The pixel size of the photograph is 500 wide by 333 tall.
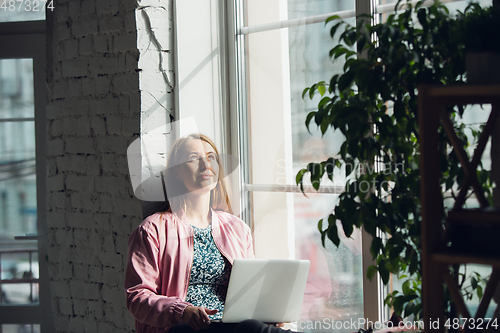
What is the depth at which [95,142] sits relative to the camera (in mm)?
2029

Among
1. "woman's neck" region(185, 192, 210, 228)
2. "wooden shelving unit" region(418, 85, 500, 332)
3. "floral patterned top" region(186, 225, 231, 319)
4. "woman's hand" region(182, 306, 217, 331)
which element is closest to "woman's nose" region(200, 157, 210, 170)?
"woman's neck" region(185, 192, 210, 228)

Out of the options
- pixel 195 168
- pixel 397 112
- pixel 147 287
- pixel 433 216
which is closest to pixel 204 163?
pixel 195 168

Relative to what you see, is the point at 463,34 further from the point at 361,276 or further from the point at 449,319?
the point at 361,276

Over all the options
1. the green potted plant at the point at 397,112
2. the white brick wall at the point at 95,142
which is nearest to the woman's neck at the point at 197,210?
the white brick wall at the point at 95,142

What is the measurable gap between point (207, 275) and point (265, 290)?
30 centimetres

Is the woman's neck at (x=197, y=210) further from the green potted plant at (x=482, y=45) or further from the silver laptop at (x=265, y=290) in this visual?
the green potted plant at (x=482, y=45)

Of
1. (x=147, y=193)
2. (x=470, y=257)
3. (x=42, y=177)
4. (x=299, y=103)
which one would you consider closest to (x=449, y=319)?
(x=470, y=257)

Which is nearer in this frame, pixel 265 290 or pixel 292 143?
pixel 265 290

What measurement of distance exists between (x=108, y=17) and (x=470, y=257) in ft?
5.39

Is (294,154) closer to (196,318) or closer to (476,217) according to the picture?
(196,318)

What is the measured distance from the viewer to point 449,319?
4.21 ft

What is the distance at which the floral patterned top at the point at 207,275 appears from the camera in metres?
1.71

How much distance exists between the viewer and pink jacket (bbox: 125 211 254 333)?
1.57 meters

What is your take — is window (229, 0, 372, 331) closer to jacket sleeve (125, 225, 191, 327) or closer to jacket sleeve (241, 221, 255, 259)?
jacket sleeve (241, 221, 255, 259)
